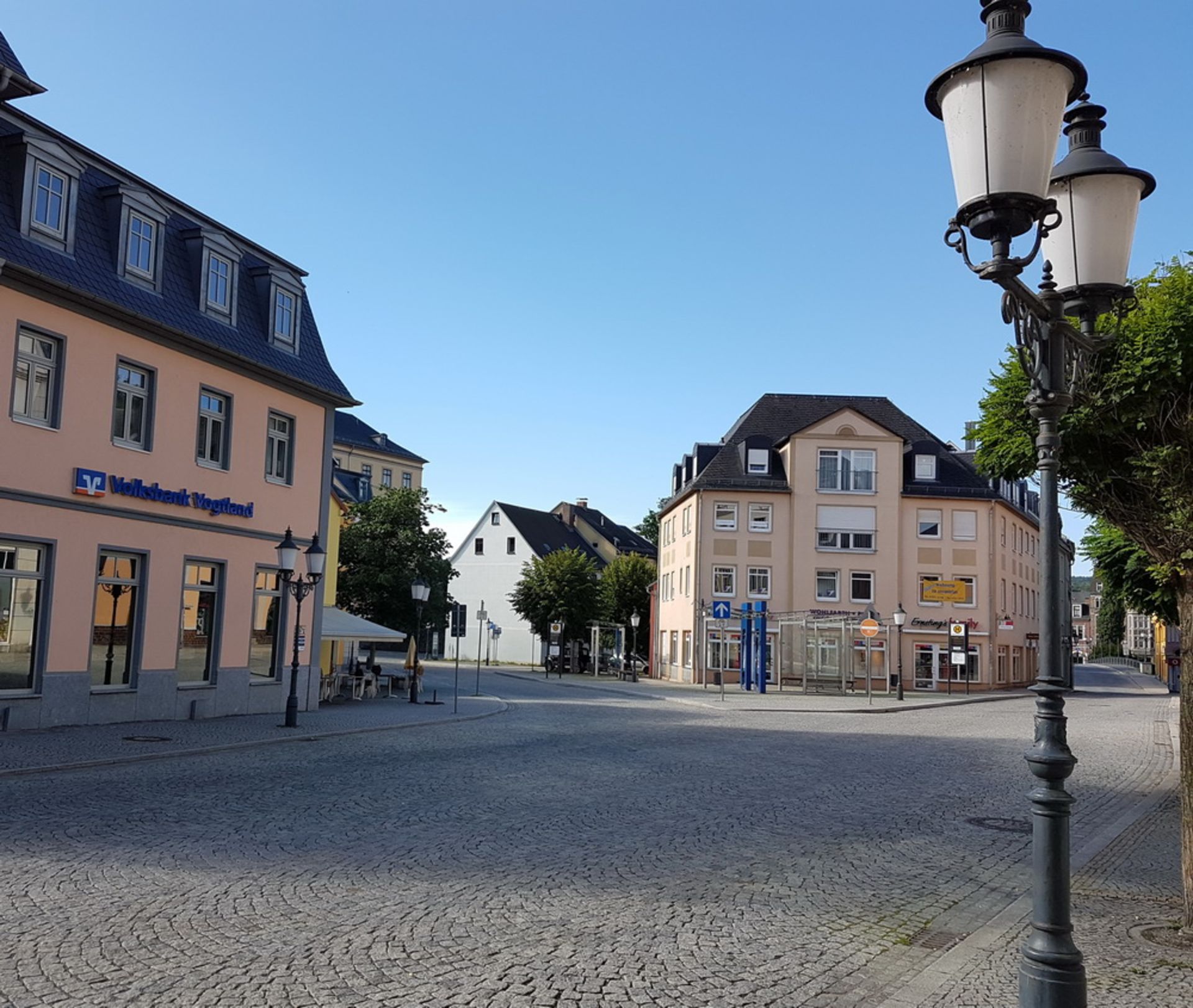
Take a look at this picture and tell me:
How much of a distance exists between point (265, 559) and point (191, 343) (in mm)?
5151

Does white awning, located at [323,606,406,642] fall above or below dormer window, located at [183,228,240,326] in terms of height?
below

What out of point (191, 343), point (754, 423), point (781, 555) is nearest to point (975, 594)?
point (781, 555)

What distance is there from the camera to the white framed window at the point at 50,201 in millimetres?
19156

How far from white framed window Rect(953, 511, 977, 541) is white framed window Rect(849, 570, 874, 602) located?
15.4 feet

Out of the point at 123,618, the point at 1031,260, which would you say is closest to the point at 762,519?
the point at 123,618

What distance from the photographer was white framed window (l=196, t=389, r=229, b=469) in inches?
906

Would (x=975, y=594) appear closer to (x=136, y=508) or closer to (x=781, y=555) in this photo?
(x=781, y=555)

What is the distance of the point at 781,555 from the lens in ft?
182

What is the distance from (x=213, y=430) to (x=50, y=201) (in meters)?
5.59

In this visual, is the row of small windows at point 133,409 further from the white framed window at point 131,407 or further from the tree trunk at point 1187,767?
the tree trunk at point 1187,767

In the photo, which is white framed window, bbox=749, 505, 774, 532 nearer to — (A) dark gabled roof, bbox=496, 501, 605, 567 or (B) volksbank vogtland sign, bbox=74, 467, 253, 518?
(A) dark gabled roof, bbox=496, 501, 605, 567

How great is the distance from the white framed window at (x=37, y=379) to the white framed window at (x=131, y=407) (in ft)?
4.23

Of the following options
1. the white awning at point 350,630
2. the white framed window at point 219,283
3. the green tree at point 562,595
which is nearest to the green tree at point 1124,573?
the white framed window at point 219,283

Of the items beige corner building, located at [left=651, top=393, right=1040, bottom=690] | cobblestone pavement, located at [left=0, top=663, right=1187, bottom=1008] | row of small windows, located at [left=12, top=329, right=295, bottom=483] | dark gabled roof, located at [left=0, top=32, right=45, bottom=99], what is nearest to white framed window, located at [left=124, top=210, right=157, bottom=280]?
row of small windows, located at [left=12, top=329, right=295, bottom=483]
